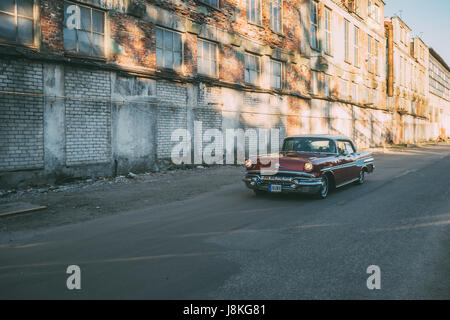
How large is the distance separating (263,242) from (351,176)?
548 centimetres

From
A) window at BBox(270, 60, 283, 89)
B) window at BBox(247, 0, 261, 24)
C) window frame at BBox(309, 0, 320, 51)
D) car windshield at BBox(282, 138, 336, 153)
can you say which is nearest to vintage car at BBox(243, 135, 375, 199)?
car windshield at BBox(282, 138, 336, 153)

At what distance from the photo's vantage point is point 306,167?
25.2ft

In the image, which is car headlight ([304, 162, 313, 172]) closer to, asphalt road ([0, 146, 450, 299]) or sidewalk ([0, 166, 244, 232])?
asphalt road ([0, 146, 450, 299])

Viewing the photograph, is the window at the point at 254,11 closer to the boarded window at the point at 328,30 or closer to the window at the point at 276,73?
the window at the point at 276,73

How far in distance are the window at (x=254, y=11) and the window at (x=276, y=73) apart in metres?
2.35

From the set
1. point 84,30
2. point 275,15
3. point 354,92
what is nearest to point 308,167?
point 84,30

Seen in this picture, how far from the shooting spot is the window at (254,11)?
1766 centimetres

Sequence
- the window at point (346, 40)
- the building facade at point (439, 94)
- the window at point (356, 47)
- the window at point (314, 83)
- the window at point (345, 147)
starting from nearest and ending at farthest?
the window at point (345, 147) → the window at point (314, 83) → the window at point (346, 40) → the window at point (356, 47) → the building facade at point (439, 94)

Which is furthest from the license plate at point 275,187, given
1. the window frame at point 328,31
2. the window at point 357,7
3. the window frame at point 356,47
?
the window at point 357,7

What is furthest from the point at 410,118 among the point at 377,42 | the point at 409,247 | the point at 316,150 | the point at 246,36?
the point at 409,247

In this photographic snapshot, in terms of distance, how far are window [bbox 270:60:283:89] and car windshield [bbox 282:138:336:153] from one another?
10650mm

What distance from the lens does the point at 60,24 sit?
1013 centimetres

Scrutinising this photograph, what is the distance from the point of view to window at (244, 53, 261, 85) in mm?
17594

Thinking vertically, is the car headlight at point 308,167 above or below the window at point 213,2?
below
